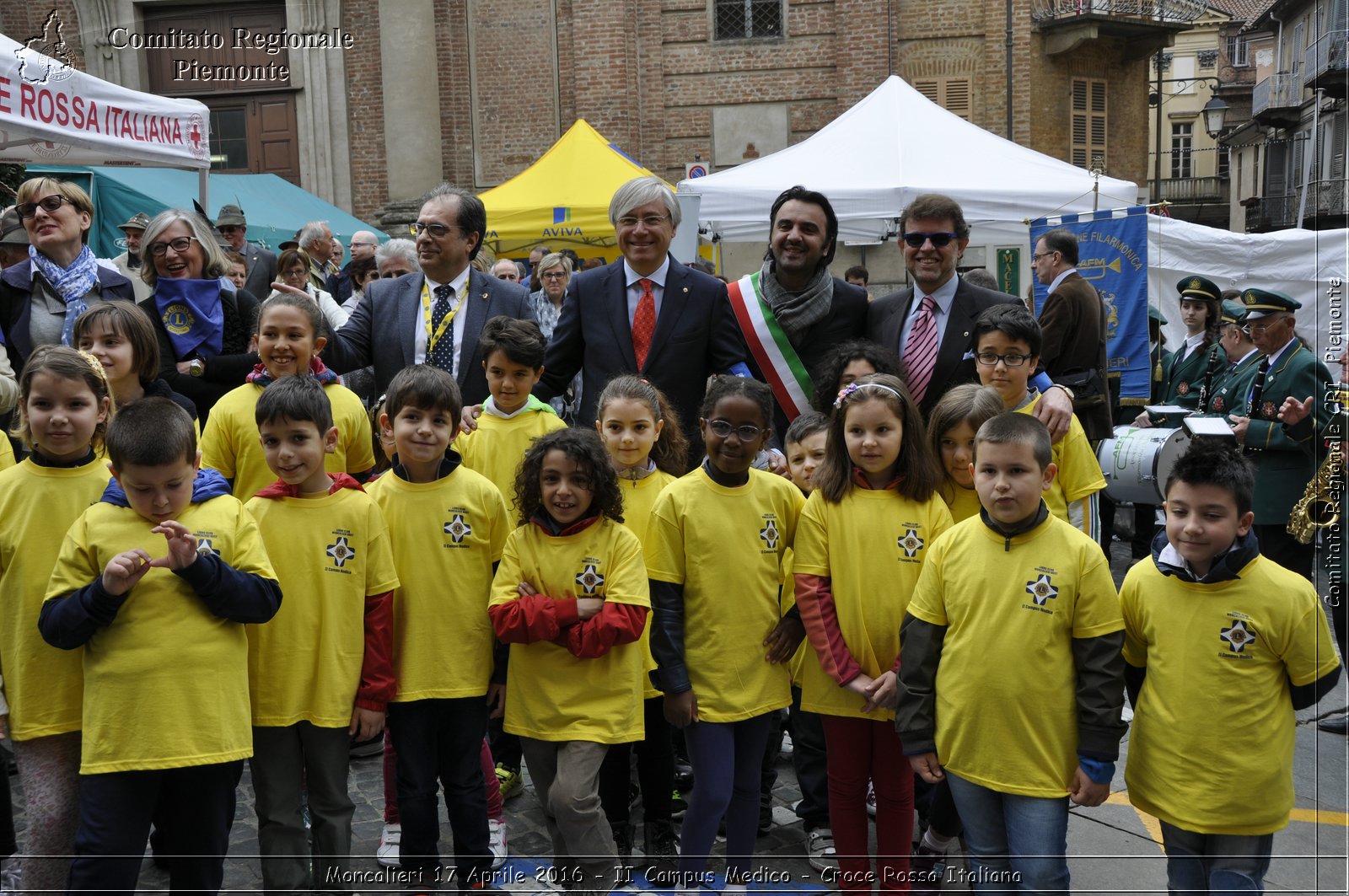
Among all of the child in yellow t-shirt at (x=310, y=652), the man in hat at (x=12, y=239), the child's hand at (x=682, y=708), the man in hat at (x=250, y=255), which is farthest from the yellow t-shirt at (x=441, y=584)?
the man in hat at (x=12, y=239)

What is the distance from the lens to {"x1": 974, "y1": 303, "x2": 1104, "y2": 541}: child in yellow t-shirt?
384 centimetres

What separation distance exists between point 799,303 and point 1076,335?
3167 mm

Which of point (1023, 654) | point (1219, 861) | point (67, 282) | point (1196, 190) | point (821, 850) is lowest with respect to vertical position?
point (821, 850)

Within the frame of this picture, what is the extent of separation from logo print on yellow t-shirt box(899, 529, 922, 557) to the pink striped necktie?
3.17 ft

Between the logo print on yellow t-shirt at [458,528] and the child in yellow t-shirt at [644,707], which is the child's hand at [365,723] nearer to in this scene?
the logo print on yellow t-shirt at [458,528]

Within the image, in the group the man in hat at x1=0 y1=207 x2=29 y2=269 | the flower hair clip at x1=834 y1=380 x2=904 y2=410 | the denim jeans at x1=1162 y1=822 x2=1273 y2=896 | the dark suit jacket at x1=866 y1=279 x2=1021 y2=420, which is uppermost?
the man in hat at x1=0 y1=207 x2=29 y2=269

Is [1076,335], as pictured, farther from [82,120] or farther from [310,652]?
[82,120]

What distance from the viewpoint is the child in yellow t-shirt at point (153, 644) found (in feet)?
9.57

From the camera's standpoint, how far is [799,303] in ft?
14.4

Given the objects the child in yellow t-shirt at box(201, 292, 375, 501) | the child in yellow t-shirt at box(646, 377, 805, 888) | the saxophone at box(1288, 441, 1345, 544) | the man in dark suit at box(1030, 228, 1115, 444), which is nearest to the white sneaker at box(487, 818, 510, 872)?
the child in yellow t-shirt at box(646, 377, 805, 888)

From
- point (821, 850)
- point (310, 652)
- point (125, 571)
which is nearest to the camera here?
point (125, 571)

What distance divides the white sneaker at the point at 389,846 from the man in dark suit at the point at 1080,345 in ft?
15.4

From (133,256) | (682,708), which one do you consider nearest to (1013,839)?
(682,708)

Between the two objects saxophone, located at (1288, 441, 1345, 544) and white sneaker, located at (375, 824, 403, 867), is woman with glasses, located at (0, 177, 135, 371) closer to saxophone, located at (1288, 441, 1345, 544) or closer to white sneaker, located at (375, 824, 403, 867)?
white sneaker, located at (375, 824, 403, 867)
